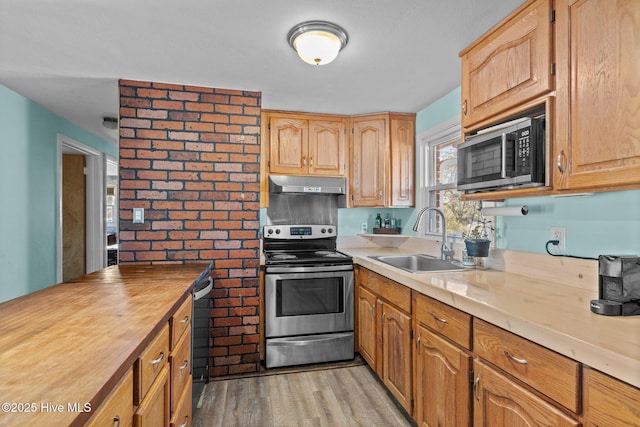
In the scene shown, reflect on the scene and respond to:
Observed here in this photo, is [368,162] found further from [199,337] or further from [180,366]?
[180,366]

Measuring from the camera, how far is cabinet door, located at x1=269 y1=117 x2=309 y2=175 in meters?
3.12

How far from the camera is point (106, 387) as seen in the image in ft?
2.45

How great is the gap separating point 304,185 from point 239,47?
1.35 m

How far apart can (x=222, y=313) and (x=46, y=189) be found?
2292 mm

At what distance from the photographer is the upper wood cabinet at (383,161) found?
318 centimetres

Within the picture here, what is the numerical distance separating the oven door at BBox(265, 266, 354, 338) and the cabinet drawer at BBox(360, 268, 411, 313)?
211 mm

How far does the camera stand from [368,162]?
3.22m

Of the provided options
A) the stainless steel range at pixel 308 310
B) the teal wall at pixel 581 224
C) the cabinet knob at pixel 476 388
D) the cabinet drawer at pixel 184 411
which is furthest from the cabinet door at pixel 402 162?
the cabinet drawer at pixel 184 411

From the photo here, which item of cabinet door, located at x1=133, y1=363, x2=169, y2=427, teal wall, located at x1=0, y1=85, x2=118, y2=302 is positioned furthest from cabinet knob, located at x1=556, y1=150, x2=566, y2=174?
teal wall, located at x1=0, y1=85, x2=118, y2=302

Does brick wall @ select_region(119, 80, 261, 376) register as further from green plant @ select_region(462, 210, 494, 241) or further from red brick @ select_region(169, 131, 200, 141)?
green plant @ select_region(462, 210, 494, 241)

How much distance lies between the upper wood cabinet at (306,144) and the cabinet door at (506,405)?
2218mm

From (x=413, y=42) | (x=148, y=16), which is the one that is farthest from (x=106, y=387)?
(x=413, y=42)

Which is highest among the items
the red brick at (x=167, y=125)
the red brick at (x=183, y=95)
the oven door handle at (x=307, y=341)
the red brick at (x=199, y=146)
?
the red brick at (x=183, y=95)

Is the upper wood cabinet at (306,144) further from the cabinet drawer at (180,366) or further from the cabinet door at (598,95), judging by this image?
the cabinet door at (598,95)
